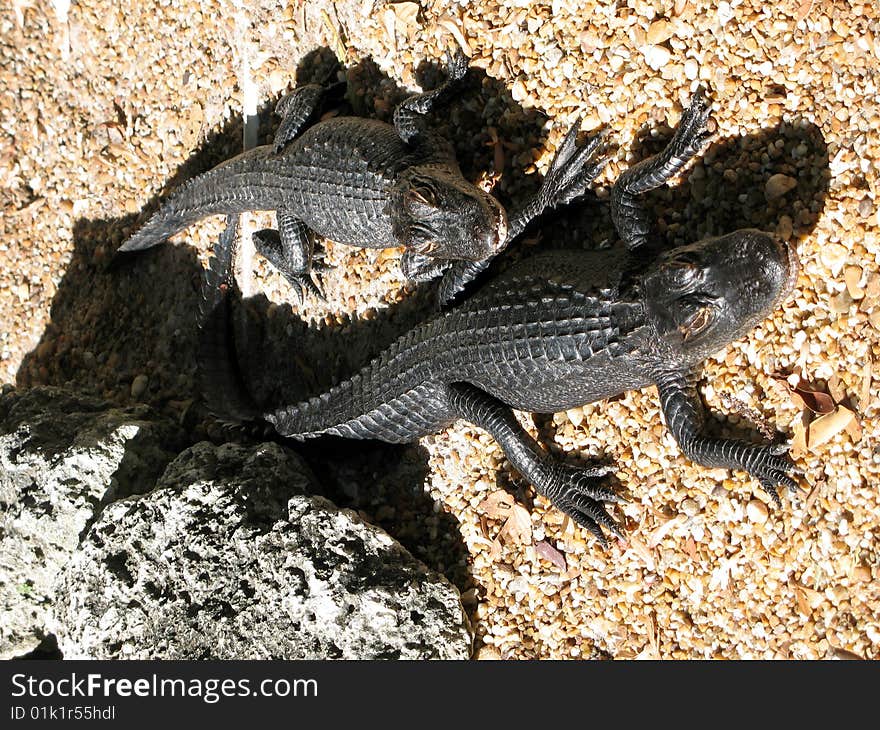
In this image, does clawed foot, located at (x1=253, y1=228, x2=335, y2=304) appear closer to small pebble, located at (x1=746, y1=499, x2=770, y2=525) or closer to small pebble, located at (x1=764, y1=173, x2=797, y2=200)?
small pebble, located at (x1=764, y1=173, x2=797, y2=200)

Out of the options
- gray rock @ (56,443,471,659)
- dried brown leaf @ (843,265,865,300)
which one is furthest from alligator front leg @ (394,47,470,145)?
dried brown leaf @ (843,265,865,300)

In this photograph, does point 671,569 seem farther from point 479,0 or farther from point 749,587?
point 479,0

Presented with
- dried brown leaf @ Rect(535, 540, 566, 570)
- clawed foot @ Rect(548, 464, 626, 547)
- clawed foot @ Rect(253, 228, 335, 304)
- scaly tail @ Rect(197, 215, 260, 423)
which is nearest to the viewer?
clawed foot @ Rect(548, 464, 626, 547)

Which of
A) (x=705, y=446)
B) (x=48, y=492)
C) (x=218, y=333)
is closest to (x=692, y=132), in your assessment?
(x=705, y=446)

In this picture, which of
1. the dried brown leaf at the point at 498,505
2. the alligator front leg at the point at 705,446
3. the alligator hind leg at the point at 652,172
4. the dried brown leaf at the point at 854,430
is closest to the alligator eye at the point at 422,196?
the alligator hind leg at the point at 652,172

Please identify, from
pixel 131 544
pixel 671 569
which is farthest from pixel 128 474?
pixel 671 569

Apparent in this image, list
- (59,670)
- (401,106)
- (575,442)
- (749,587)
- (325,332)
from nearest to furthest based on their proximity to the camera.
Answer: (749,587)
(59,670)
(575,442)
(401,106)
(325,332)
